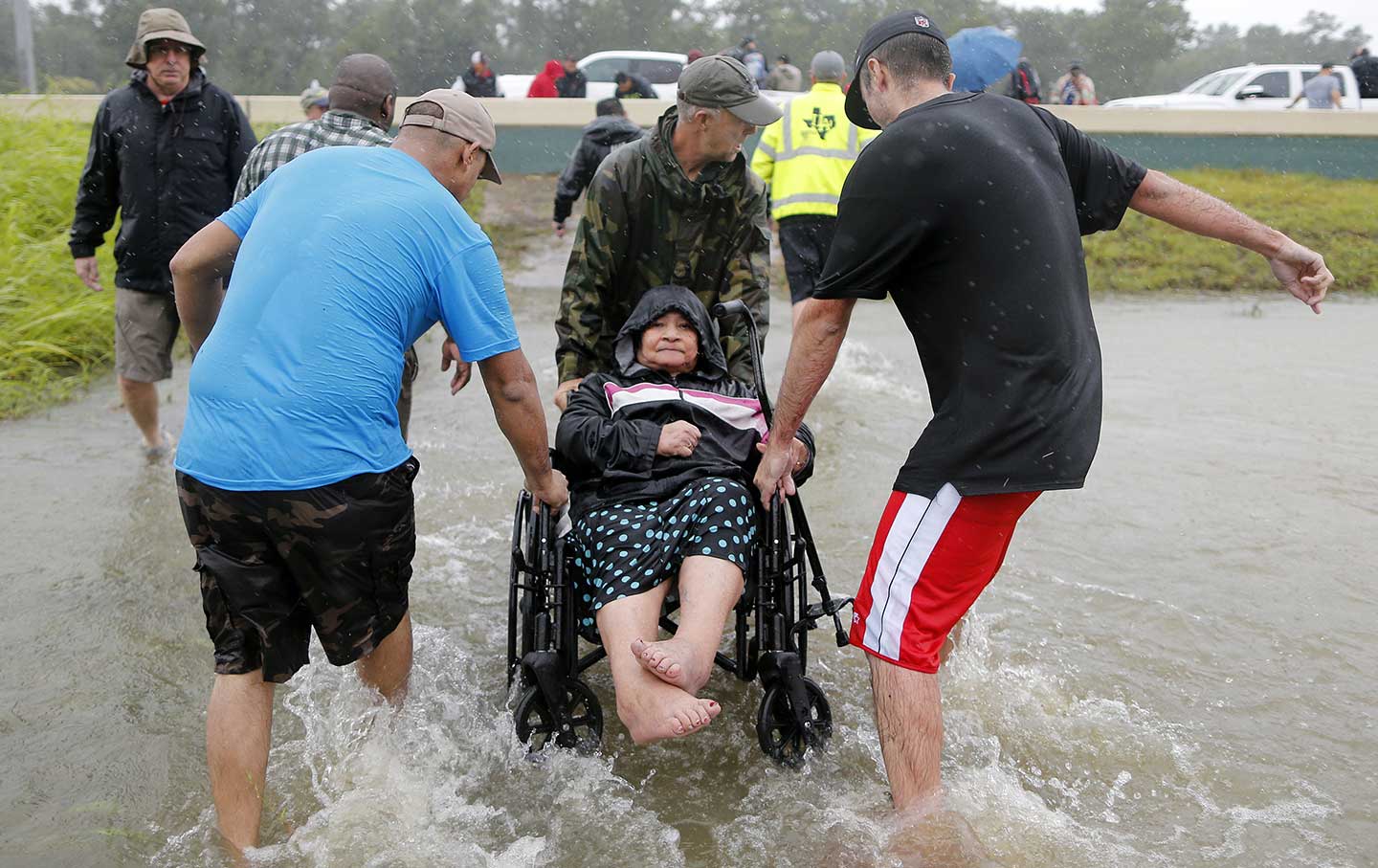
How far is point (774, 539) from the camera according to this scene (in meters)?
3.57

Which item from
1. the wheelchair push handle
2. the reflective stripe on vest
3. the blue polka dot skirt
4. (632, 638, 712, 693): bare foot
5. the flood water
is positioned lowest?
the flood water

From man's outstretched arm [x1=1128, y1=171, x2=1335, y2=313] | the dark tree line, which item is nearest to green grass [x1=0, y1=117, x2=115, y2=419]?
man's outstretched arm [x1=1128, y1=171, x2=1335, y2=313]

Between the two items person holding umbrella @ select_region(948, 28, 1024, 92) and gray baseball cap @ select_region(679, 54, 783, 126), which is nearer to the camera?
gray baseball cap @ select_region(679, 54, 783, 126)

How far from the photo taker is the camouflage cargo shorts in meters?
2.70

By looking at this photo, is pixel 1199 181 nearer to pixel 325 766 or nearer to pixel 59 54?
pixel 325 766

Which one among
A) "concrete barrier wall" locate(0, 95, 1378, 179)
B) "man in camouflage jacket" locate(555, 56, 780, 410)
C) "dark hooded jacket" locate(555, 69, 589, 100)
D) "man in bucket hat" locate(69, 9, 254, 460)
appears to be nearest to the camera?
"man in camouflage jacket" locate(555, 56, 780, 410)

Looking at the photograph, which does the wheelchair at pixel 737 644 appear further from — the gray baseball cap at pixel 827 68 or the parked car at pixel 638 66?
the parked car at pixel 638 66

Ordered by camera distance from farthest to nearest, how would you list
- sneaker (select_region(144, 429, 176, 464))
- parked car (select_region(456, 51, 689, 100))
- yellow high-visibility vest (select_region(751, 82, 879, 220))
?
parked car (select_region(456, 51, 689, 100))
yellow high-visibility vest (select_region(751, 82, 879, 220))
sneaker (select_region(144, 429, 176, 464))

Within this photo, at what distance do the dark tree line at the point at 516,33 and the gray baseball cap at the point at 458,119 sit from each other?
3333 cm

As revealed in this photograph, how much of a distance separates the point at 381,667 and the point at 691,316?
5.16 ft

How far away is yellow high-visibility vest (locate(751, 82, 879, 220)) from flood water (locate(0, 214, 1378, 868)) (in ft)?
5.54

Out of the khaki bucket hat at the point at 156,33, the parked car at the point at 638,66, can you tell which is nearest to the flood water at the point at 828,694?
the khaki bucket hat at the point at 156,33

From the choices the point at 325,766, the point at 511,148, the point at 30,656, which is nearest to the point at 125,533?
the point at 30,656

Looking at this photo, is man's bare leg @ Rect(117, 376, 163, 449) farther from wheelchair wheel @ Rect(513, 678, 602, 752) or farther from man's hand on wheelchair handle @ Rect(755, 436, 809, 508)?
man's hand on wheelchair handle @ Rect(755, 436, 809, 508)
